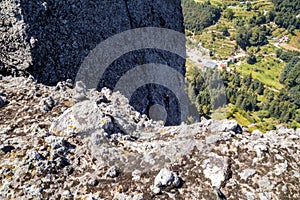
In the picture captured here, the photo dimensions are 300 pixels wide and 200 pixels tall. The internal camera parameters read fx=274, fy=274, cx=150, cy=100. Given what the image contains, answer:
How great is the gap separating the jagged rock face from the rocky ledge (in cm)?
291

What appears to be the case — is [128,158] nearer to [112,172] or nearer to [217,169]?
[112,172]

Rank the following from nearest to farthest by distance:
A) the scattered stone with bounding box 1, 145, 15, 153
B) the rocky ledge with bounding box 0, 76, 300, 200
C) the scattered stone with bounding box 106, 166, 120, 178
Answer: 1. the rocky ledge with bounding box 0, 76, 300, 200
2. the scattered stone with bounding box 106, 166, 120, 178
3. the scattered stone with bounding box 1, 145, 15, 153

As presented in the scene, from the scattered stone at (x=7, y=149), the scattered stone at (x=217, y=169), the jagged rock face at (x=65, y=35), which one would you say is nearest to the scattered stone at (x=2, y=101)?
the jagged rock face at (x=65, y=35)

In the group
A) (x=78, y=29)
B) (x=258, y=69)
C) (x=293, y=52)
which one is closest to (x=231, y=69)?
(x=258, y=69)

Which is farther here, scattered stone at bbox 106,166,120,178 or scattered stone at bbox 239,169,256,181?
scattered stone at bbox 106,166,120,178

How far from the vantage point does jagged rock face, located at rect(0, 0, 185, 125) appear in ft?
40.3

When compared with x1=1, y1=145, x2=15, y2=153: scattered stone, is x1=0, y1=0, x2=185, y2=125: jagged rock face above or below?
above

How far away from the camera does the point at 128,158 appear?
28.9 feet

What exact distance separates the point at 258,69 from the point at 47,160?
6085 inches

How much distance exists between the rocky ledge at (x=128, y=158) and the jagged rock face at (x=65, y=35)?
9.55 ft

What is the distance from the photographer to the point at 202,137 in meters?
9.48

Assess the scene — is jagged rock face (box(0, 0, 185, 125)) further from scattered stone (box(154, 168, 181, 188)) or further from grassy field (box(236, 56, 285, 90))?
grassy field (box(236, 56, 285, 90))

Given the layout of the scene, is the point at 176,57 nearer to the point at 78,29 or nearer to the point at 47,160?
the point at 78,29

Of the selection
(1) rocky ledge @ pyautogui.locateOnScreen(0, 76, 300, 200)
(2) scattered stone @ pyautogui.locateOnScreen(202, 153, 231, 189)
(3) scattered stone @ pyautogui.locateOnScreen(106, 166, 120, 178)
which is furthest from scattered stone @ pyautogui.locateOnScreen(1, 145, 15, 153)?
(2) scattered stone @ pyautogui.locateOnScreen(202, 153, 231, 189)
